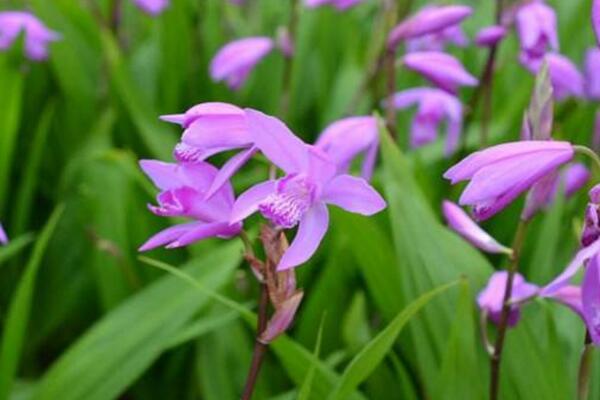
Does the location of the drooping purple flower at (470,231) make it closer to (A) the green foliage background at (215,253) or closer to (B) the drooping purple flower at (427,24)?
(A) the green foliage background at (215,253)

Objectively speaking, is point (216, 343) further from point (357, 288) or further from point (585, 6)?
point (585, 6)

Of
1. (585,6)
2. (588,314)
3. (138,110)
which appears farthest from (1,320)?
(585,6)

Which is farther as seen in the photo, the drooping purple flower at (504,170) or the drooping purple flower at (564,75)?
the drooping purple flower at (564,75)

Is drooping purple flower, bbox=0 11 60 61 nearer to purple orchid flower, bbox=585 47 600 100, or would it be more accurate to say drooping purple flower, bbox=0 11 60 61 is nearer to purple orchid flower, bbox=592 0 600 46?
purple orchid flower, bbox=585 47 600 100

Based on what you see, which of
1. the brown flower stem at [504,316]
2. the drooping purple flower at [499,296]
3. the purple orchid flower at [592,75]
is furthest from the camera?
the purple orchid flower at [592,75]

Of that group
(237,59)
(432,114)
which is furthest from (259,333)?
(237,59)

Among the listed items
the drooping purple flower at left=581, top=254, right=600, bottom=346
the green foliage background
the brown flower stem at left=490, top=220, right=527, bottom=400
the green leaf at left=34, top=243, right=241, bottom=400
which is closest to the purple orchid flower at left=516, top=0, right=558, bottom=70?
the green foliage background

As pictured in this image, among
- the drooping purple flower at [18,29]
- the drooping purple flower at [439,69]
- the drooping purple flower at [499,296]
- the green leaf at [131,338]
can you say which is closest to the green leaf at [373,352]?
the drooping purple flower at [499,296]
